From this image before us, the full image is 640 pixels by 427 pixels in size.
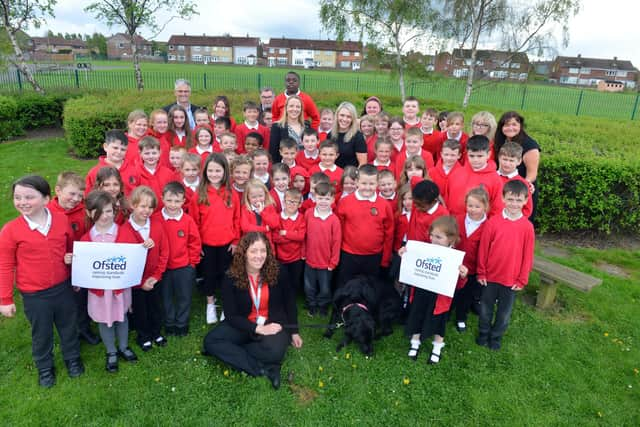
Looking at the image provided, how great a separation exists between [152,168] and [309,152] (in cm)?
207

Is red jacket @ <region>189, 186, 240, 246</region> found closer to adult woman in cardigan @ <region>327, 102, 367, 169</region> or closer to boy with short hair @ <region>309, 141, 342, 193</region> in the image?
boy with short hair @ <region>309, 141, 342, 193</region>

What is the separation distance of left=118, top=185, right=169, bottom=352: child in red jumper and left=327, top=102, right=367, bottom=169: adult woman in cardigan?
2839 mm

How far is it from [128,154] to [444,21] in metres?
19.0

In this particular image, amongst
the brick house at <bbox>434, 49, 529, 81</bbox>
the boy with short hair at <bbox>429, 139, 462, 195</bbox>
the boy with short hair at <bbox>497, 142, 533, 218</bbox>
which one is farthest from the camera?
the brick house at <bbox>434, 49, 529, 81</bbox>

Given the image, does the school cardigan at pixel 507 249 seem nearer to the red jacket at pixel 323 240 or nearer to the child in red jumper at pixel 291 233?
the red jacket at pixel 323 240

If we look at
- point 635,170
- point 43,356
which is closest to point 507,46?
point 635,170

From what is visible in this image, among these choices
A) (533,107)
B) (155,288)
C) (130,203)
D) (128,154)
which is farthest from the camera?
(533,107)

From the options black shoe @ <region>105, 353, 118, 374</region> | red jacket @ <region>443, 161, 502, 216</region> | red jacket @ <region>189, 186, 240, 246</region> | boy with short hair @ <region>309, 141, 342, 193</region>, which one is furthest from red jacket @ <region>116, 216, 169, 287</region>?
red jacket @ <region>443, 161, 502, 216</region>

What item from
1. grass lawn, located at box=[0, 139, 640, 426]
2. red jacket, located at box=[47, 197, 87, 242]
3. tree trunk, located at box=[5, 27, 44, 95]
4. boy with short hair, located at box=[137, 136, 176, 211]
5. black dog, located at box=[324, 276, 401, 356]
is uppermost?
tree trunk, located at box=[5, 27, 44, 95]

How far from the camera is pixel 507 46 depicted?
19453 millimetres

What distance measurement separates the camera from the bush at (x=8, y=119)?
12938mm

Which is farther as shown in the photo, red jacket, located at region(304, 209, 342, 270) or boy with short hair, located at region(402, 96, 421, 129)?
boy with short hair, located at region(402, 96, 421, 129)

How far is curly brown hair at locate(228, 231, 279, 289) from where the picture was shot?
3.95m

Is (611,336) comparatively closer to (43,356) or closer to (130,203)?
(130,203)
